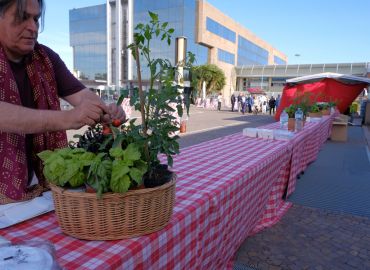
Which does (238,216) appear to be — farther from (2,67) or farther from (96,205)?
(2,67)

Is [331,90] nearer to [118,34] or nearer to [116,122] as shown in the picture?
[116,122]

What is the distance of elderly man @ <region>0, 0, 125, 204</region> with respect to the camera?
988 mm

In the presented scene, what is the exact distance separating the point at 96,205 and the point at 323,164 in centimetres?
604

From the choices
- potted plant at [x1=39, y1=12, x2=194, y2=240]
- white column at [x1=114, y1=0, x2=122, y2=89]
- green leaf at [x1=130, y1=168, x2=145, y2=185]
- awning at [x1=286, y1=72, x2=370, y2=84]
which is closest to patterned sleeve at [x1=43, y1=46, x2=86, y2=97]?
potted plant at [x1=39, y1=12, x2=194, y2=240]

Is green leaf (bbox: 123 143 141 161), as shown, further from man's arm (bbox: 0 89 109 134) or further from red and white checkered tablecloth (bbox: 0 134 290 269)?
red and white checkered tablecloth (bbox: 0 134 290 269)

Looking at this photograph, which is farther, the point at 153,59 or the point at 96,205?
the point at 153,59

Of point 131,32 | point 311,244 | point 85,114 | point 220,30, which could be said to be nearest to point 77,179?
point 85,114

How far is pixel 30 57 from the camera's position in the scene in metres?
1.32

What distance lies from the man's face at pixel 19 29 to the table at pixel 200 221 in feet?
2.17

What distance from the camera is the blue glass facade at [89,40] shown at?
4475 cm

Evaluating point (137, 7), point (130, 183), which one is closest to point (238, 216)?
point (130, 183)

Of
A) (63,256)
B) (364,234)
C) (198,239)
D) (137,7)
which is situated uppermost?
(137,7)

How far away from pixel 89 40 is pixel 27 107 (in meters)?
49.9

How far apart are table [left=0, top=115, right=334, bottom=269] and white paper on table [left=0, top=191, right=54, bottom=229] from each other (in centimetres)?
3
